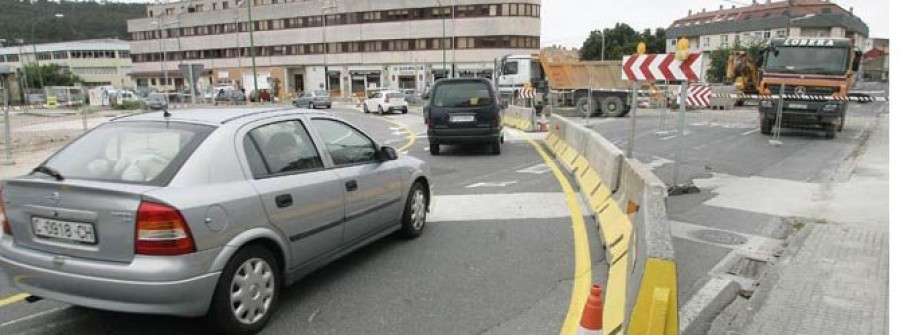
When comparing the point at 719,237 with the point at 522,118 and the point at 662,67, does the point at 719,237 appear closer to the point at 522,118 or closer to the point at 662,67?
the point at 662,67

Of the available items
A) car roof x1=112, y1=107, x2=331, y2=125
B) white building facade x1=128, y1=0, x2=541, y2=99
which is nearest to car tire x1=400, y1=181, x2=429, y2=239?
car roof x1=112, y1=107, x2=331, y2=125

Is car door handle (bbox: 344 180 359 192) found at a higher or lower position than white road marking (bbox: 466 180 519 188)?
higher

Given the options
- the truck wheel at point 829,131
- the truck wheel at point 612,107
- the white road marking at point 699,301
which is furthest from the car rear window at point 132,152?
the truck wheel at point 612,107

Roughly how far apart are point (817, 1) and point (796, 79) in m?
103

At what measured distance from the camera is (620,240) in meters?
5.40

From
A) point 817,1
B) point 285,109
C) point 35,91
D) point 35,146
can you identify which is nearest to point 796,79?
point 285,109

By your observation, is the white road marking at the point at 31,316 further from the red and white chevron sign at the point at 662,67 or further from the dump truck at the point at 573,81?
the dump truck at the point at 573,81

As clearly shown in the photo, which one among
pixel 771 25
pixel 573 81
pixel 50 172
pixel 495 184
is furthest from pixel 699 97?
pixel 771 25

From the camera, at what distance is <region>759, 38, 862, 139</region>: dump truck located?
57.2 feet

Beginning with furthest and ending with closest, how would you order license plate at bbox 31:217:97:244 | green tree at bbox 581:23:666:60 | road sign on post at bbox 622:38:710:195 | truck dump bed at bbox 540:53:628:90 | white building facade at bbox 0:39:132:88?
1. white building facade at bbox 0:39:132:88
2. green tree at bbox 581:23:666:60
3. truck dump bed at bbox 540:53:628:90
4. road sign on post at bbox 622:38:710:195
5. license plate at bbox 31:217:97:244

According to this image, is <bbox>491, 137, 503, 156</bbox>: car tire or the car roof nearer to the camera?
the car roof

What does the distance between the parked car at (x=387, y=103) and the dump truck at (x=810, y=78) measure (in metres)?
20.9

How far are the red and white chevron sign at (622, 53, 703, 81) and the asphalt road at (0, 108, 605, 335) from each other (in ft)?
10.3

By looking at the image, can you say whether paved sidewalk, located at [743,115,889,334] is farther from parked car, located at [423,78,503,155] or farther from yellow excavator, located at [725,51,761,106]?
yellow excavator, located at [725,51,761,106]
